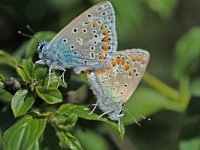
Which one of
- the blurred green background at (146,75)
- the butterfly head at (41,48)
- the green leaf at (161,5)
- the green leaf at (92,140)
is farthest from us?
the green leaf at (161,5)

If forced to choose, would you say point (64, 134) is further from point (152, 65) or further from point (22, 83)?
point (152, 65)

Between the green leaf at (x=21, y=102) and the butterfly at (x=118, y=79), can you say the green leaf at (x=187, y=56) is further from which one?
the green leaf at (x=21, y=102)

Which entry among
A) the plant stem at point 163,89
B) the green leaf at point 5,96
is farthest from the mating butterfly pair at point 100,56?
the plant stem at point 163,89

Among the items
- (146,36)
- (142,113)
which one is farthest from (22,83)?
(146,36)

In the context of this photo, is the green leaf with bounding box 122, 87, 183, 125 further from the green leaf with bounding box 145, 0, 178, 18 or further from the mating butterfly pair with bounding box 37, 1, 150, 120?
the mating butterfly pair with bounding box 37, 1, 150, 120

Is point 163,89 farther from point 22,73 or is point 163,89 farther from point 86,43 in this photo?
point 22,73
